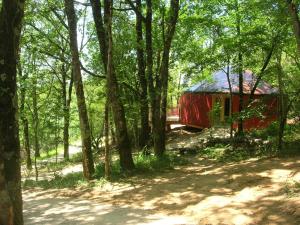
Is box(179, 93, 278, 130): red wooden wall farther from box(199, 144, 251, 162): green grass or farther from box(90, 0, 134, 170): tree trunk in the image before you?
box(90, 0, 134, 170): tree trunk

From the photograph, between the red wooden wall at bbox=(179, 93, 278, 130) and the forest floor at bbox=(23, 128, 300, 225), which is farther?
the red wooden wall at bbox=(179, 93, 278, 130)

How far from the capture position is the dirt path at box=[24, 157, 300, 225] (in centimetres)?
657

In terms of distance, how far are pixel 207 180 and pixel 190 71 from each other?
768 cm

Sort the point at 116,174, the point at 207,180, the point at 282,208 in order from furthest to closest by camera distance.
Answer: the point at 116,174, the point at 207,180, the point at 282,208

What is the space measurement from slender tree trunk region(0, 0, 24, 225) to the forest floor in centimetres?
251

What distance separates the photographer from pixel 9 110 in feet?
15.4

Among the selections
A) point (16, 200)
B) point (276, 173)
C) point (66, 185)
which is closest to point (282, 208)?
point (276, 173)

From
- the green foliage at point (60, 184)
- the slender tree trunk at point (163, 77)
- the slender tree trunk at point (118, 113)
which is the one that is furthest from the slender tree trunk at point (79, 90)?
the slender tree trunk at point (163, 77)

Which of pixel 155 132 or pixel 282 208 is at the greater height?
Answer: pixel 155 132

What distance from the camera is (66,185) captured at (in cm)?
1133

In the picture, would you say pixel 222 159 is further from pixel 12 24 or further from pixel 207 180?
pixel 12 24

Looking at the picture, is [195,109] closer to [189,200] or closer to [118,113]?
[118,113]

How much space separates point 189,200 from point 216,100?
15.1 meters

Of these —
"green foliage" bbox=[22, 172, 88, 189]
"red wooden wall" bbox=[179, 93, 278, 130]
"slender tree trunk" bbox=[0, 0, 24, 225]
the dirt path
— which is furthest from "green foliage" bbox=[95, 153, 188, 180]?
"red wooden wall" bbox=[179, 93, 278, 130]
